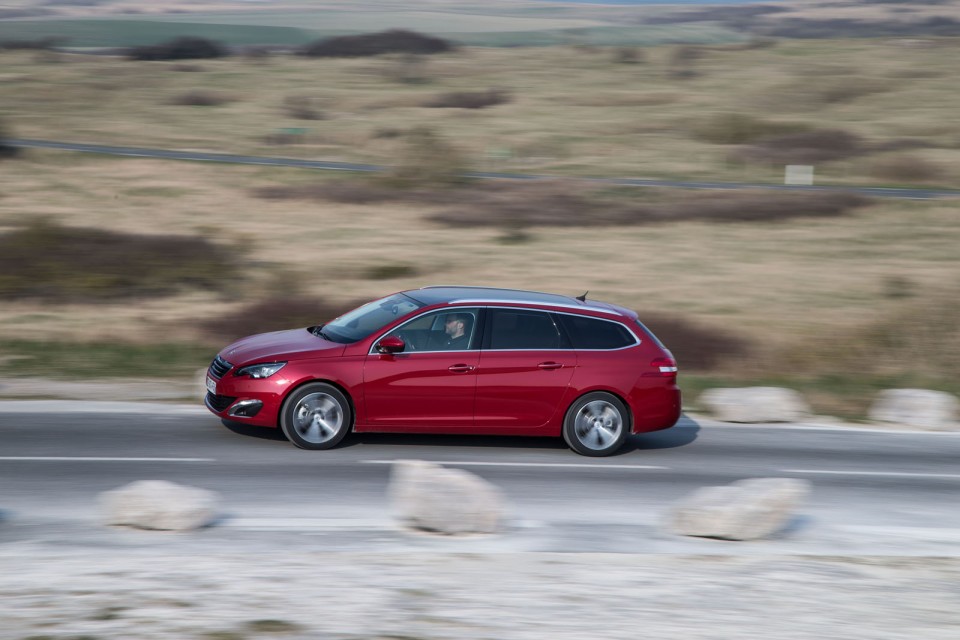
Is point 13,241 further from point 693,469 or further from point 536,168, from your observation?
point 536,168

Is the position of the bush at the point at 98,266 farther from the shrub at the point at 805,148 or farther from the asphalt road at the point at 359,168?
the shrub at the point at 805,148

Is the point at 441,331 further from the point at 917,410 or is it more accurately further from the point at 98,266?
the point at 98,266

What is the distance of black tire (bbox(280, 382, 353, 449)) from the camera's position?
11398 mm

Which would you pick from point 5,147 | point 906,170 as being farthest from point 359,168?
point 906,170

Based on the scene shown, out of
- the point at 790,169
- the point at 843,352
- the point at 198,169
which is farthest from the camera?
the point at 790,169

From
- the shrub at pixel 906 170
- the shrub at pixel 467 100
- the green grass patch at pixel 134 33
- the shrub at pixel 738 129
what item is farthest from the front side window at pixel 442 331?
the green grass patch at pixel 134 33

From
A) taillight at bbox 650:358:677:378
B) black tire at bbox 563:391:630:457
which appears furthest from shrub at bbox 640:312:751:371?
black tire at bbox 563:391:630:457

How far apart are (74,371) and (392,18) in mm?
149701

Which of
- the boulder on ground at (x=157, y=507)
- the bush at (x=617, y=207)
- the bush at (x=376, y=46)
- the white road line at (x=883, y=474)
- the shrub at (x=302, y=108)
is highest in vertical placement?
the bush at (x=376, y=46)

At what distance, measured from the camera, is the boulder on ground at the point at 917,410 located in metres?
14.9

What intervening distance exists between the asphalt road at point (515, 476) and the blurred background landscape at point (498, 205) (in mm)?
2980

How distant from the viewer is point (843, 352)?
20094mm

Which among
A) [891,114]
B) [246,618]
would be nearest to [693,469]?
[246,618]

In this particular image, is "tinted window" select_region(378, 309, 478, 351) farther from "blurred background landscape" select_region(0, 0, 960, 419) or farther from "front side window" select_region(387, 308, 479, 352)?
"blurred background landscape" select_region(0, 0, 960, 419)
